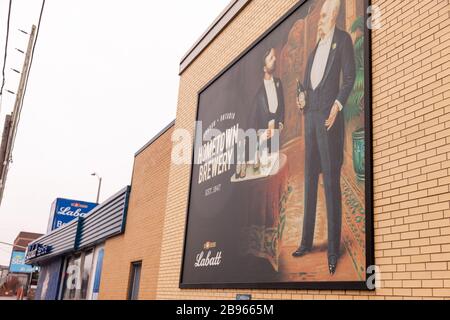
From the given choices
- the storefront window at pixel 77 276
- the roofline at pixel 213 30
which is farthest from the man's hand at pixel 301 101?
the storefront window at pixel 77 276

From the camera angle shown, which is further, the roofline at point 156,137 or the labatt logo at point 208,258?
the roofline at point 156,137

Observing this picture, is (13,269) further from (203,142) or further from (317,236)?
(317,236)

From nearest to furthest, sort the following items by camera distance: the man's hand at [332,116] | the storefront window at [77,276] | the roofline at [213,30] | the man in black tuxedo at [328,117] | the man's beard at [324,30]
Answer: the man in black tuxedo at [328,117] < the man's hand at [332,116] < the man's beard at [324,30] < the roofline at [213,30] < the storefront window at [77,276]

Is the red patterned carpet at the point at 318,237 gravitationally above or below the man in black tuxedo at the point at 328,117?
below

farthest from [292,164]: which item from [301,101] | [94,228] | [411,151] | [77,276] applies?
[77,276]

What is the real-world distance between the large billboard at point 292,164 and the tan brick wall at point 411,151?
0.18 metres

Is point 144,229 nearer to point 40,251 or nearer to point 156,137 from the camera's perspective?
point 156,137

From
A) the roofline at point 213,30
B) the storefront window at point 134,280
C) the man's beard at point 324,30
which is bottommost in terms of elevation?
the storefront window at point 134,280

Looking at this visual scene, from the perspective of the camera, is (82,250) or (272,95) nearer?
(272,95)

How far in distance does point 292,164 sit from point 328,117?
0.98 meters

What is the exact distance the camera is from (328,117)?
20.9ft

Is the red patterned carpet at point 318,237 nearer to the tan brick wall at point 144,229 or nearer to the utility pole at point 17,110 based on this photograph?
the tan brick wall at point 144,229

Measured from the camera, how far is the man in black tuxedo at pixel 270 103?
299 inches

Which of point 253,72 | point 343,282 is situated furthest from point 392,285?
point 253,72
